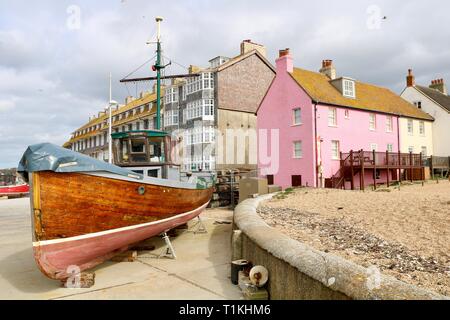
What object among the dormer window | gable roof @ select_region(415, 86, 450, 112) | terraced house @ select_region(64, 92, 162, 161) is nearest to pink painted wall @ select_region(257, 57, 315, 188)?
the dormer window

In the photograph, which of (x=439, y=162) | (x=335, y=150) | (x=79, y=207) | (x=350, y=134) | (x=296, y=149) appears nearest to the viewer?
(x=79, y=207)

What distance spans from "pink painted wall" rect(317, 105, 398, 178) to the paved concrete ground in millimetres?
15727

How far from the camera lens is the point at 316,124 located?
76.7 feet

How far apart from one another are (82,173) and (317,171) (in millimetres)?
18718

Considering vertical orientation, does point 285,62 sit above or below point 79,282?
above

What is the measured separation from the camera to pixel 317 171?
2298 centimetres

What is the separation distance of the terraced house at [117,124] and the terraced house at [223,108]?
25.9ft

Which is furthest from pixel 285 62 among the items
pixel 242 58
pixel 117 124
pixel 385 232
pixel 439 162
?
pixel 117 124

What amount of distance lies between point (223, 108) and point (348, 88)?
40.5ft

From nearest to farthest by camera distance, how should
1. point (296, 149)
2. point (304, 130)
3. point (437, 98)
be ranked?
point (304, 130), point (296, 149), point (437, 98)

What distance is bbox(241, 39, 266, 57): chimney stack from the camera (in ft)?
121

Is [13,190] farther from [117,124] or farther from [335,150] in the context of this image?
[335,150]

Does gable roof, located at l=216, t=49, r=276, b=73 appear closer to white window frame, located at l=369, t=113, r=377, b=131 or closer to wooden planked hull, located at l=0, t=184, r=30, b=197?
white window frame, located at l=369, t=113, r=377, b=131
